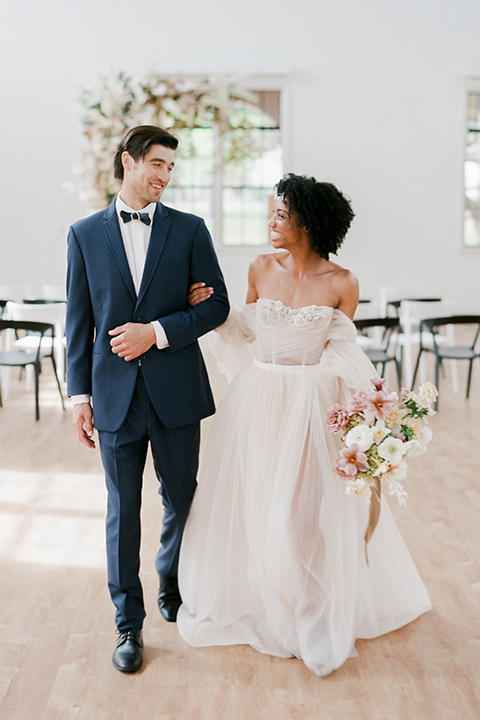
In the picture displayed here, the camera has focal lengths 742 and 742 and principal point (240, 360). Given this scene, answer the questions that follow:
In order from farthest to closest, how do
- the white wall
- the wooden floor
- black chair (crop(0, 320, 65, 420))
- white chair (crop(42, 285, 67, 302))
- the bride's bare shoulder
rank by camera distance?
the white wall
white chair (crop(42, 285, 67, 302))
black chair (crop(0, 320, 65, 420))
the bride's bare shoulder
the wooden floor

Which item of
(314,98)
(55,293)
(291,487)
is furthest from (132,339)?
(314,98)

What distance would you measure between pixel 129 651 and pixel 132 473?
1.90 ft

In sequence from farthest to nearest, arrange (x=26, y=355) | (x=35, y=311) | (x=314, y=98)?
(x=314, y=98), (x=26, y=355), (x=35, y=311)

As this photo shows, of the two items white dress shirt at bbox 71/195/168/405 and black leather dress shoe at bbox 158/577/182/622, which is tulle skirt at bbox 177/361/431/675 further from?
white dress shirt at bbox 71/195/168/405

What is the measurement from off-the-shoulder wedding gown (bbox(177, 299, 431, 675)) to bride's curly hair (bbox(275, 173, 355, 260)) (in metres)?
0.26

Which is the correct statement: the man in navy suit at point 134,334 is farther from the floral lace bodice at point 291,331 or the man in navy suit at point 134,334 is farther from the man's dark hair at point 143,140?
the floral lace bodice at point 291,331

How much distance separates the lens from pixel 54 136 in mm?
10992

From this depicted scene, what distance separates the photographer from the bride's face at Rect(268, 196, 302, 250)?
8.27 feet

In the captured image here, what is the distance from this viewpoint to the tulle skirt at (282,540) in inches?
98.9

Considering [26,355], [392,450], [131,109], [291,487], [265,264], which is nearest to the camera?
[392,450]

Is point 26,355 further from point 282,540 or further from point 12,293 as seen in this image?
point 282,540

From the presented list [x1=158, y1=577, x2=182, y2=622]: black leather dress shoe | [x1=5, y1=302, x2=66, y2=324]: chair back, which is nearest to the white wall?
[x1=5, y1=302, x2=66, y2=324]: chair back

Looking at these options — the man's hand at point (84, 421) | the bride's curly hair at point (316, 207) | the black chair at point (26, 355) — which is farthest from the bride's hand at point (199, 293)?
the black chair at point (26, 355)

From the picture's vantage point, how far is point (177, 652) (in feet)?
8.28
